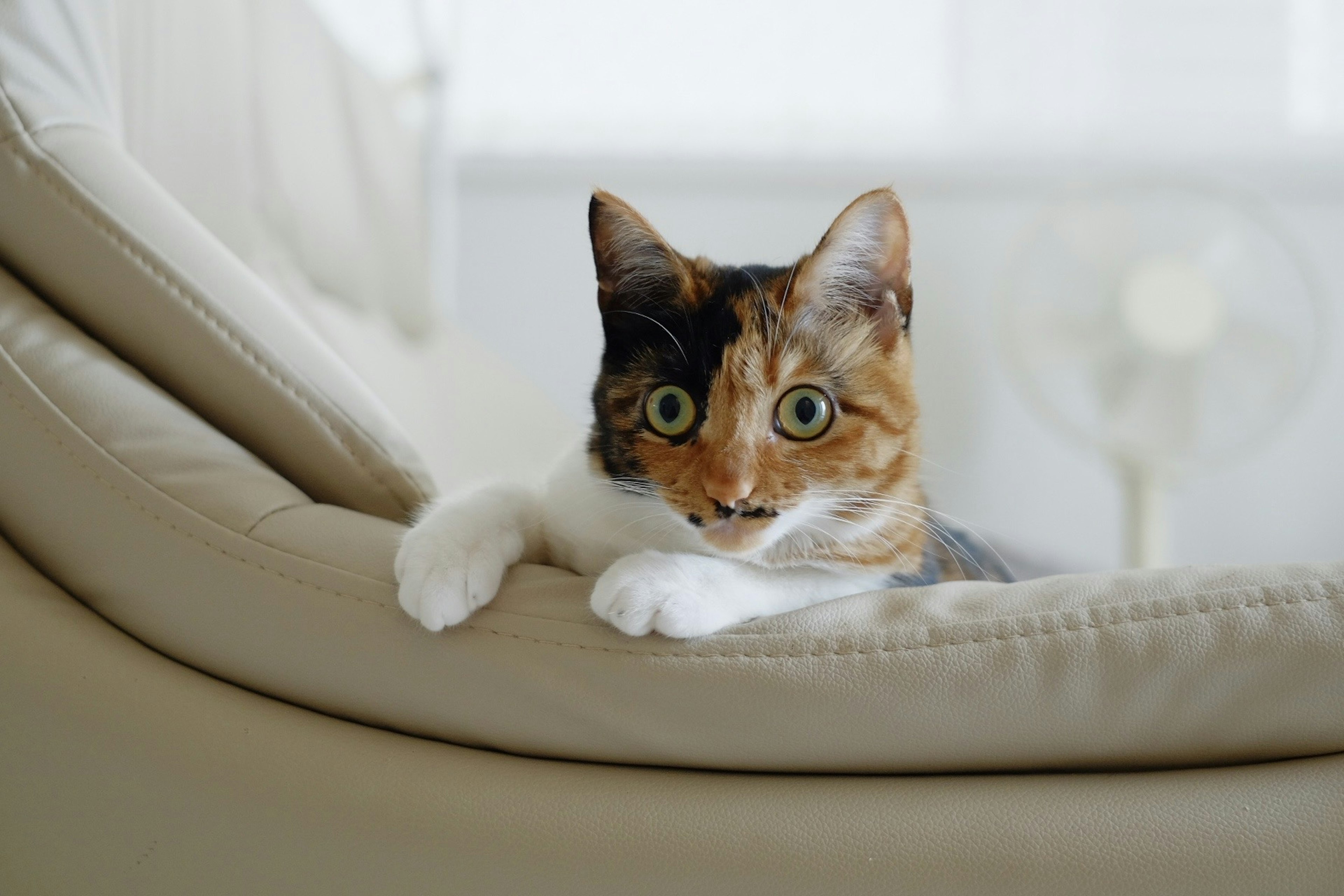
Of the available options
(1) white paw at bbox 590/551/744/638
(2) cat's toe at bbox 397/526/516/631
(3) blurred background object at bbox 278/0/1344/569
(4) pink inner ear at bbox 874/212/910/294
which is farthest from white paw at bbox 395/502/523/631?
(3) blurred background object at bbox 278/0/1344/569

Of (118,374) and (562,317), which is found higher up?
(118,374)

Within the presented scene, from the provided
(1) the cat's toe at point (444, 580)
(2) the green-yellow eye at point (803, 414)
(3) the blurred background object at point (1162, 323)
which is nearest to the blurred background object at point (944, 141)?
(3) the blurred background object at point (1162, 323)

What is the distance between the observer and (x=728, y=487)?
2.58 ft

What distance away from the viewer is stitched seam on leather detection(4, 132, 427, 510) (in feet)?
2.62

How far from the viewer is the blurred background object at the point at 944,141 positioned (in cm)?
270

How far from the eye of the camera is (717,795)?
0.67 meters

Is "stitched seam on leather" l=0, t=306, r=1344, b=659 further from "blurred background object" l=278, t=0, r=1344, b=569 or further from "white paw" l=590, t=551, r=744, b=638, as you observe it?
"blurred background object" l=278, t=0, r=1344, b=569

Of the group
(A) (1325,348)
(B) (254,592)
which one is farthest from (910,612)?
(A) (1325,348)

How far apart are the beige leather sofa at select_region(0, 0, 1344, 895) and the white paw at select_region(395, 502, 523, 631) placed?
24mm

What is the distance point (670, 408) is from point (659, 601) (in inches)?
9.0

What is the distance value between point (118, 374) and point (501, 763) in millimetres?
513

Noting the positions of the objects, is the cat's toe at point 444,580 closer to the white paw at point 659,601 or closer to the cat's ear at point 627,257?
the white paw at point 659,601

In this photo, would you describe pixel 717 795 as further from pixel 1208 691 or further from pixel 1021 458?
pixel 1021 458

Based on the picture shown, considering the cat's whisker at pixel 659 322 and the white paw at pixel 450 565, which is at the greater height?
the cat's whisker at pixel 659 322
